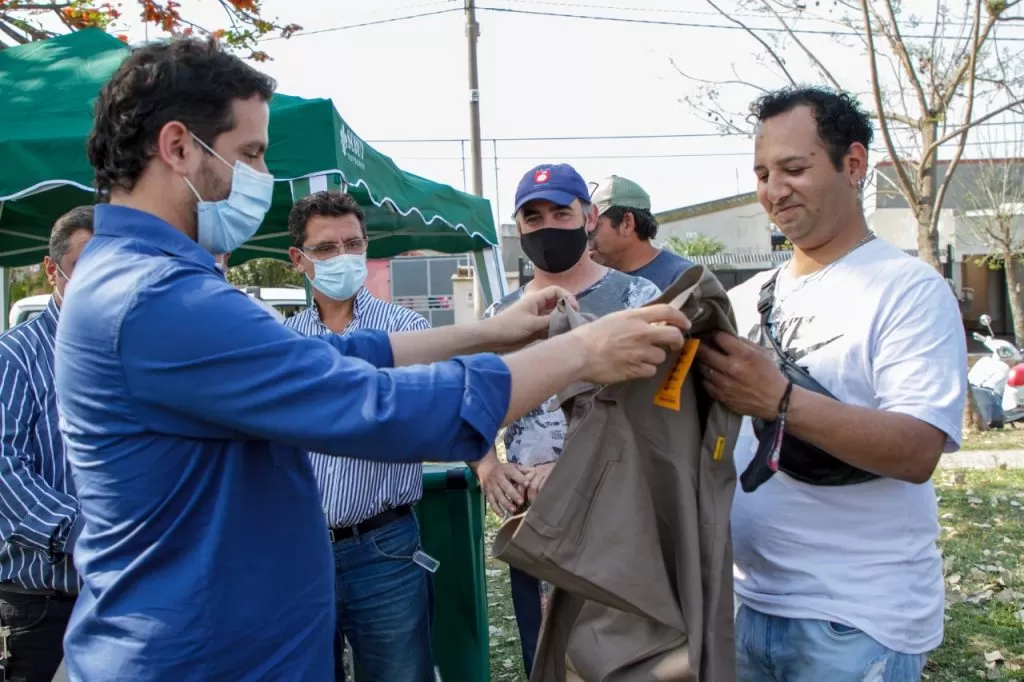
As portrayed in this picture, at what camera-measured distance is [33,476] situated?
2977 millimetres

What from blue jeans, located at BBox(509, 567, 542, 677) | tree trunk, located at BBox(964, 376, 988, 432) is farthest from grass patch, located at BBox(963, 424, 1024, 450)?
blue jeans, located at BBox(509, 567, 542, 677)

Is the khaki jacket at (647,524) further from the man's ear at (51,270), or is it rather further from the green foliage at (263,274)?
the green foliage at (263,274)

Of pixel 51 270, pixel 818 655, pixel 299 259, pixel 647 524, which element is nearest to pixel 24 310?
pixel 51 270

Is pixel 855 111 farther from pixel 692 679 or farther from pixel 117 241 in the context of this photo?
pixel 117 241

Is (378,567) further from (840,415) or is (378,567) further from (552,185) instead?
(840,415)

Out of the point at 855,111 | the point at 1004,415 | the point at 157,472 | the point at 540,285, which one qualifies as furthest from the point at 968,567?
the point at 1004,415

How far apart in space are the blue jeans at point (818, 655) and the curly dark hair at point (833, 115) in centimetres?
115

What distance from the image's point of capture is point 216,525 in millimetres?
1696

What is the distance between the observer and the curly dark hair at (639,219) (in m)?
5.03

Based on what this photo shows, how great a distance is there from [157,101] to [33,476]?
1737 mm

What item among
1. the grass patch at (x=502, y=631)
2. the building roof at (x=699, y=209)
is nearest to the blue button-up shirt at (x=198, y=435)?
the grass patch at (x=502, y=631)

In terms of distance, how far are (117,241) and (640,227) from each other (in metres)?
3.68

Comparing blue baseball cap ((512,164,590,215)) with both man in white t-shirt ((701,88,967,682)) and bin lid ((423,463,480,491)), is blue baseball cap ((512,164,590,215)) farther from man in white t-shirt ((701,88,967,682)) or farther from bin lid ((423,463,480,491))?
bin lid ((423,463,480,491))

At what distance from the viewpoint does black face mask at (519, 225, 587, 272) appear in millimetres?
3357
